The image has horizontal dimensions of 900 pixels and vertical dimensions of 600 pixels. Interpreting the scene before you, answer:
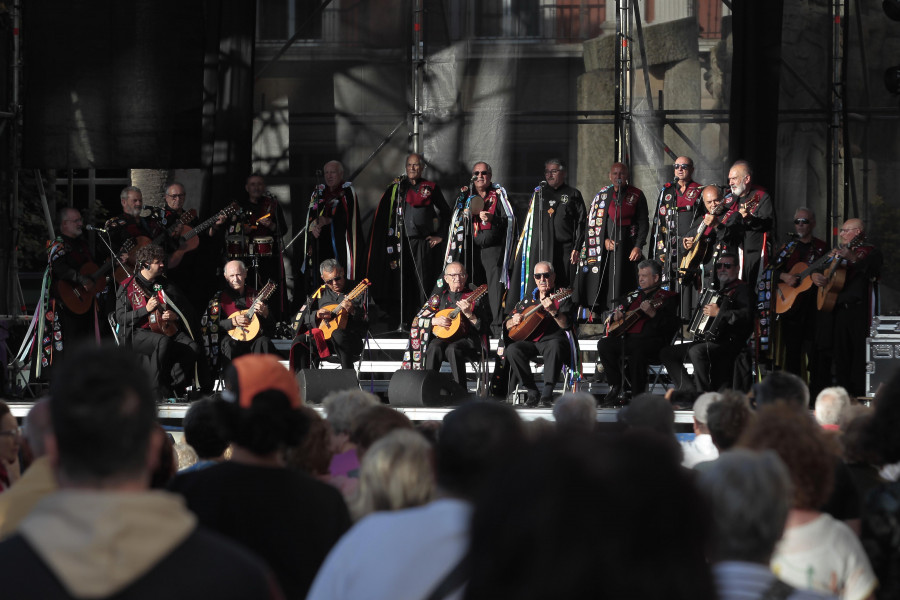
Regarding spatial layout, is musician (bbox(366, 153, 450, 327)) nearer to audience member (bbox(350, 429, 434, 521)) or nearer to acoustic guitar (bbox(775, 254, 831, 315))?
acoustic guitar (bbox(775, 254, 831, 315))

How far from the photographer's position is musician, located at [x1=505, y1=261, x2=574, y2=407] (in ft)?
30.4

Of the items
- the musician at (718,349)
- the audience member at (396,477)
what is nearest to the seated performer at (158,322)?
the musician at (718,349)

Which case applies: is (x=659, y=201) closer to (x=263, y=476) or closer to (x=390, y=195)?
(x=390, y=195)

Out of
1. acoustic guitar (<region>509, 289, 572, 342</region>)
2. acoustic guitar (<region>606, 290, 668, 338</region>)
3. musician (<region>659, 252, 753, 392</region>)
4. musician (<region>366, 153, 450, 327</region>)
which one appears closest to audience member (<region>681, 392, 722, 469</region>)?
musician (<region>659, 252, 753, 392</region>)

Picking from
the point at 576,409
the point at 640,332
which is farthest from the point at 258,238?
the point at 576,409

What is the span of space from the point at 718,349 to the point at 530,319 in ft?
4.40

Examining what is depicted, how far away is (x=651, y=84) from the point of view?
39.9 feet

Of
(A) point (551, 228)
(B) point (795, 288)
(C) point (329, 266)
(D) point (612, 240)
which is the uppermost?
(A) point (551, 228)

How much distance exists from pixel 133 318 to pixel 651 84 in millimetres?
5291

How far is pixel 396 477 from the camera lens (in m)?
2.58

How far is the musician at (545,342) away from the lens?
9.26 meters

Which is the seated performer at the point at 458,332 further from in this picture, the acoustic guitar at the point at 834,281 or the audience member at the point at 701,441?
the audience member at the point at 701,441

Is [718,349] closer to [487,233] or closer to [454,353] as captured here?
[454,353]

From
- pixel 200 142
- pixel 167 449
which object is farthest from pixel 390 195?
pixel 167 449
